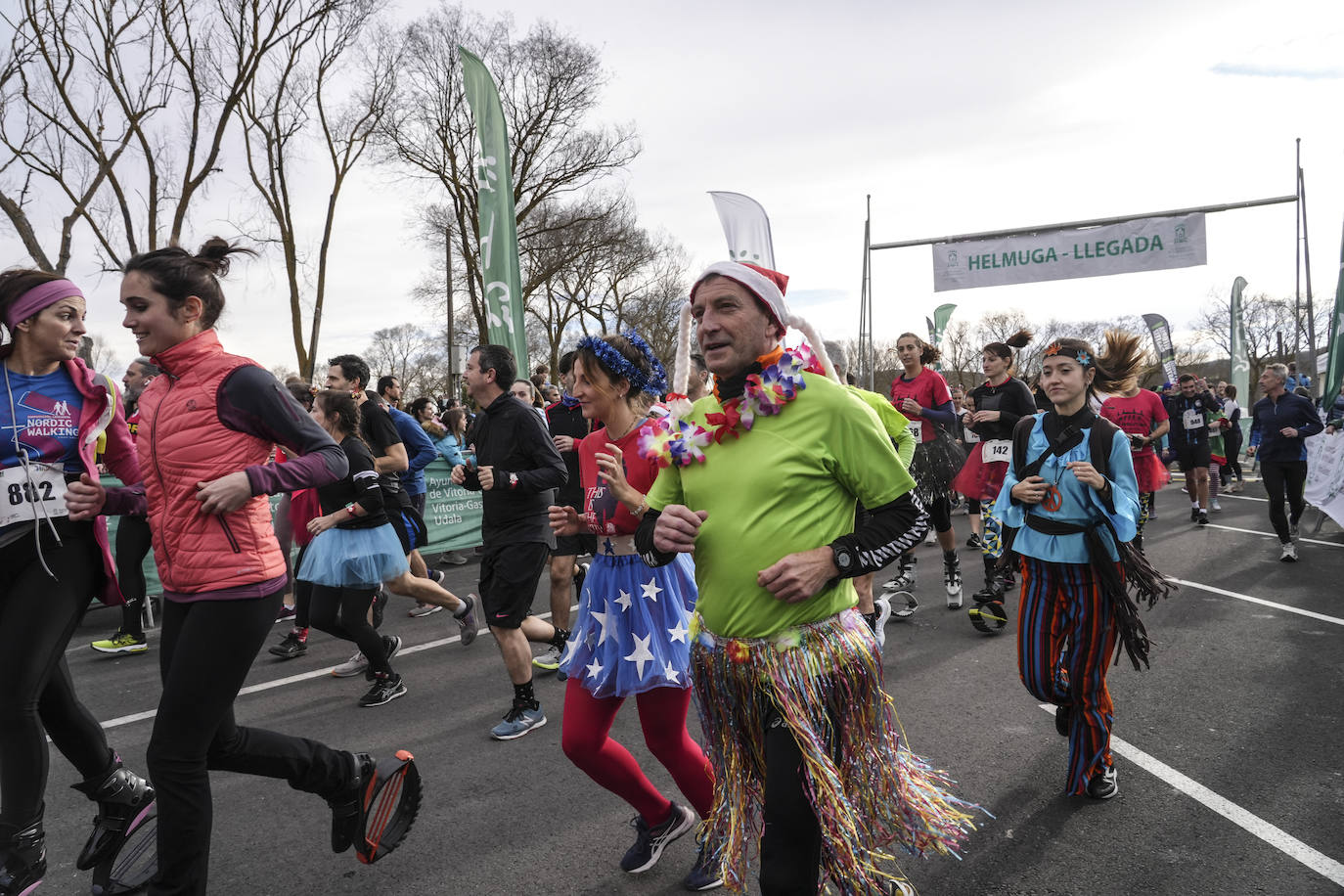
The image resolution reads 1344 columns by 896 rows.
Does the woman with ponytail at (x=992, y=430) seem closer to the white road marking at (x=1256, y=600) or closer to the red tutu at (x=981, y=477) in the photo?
the red tutu at (x=981, y=477)

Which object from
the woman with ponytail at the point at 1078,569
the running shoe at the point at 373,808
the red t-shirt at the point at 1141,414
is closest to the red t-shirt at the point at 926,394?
the red t-shirt at the point at 1141,414

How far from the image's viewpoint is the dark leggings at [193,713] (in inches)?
93.7

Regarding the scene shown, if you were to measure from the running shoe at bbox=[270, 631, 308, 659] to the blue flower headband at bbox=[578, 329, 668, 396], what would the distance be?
4.05 m

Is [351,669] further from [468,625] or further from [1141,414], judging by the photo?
[1141,414]

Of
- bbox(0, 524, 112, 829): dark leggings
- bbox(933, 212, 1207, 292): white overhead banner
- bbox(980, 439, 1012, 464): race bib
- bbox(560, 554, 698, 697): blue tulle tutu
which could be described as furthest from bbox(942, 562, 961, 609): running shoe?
bbox(933, 212, 1207, 292): white overhead banner

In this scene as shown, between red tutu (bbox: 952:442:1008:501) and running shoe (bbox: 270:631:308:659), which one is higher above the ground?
red tutu (bbox: 952:442:1008:501)

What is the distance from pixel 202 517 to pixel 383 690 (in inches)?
110

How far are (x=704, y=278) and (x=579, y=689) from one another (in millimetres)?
1515

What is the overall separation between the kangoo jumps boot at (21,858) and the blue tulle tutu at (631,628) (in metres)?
1.86

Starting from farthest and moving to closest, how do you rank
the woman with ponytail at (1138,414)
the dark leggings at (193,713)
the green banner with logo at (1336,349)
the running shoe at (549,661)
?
the green banner with logo at (1336,349)
the running shoe at (549,661)
the woman with ponytail at (1138,414)
the dark leggings at (193,713)

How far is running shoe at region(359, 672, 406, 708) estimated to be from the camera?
4895 mm

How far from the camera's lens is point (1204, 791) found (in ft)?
10.9

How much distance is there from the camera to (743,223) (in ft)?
32.9

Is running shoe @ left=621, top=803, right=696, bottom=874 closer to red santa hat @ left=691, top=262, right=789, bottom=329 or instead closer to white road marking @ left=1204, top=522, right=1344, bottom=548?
red santa hat @ left=691, top=262, right=789, bottom=329
